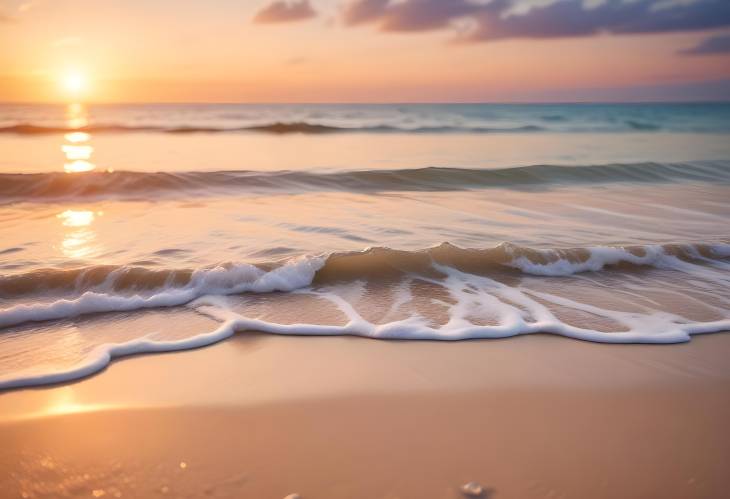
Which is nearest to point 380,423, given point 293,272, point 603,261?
point 293,272

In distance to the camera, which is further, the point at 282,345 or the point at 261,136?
the point at 261,136

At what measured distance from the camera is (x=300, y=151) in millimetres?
15641

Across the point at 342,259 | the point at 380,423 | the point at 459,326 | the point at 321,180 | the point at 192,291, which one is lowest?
the point at 380,423

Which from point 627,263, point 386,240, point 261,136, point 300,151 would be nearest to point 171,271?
point 386,240

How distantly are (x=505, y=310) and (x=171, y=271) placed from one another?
2653mm

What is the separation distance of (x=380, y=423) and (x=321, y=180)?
25.9 feet

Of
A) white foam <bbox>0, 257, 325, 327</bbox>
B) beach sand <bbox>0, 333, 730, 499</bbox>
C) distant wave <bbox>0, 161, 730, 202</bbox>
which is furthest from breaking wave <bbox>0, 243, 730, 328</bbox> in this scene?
distant wave <bbox>0, 161, 730, 202</bbox>

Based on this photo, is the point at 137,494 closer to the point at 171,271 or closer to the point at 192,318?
the point at 192,318

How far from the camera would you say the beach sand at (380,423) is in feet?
6.83

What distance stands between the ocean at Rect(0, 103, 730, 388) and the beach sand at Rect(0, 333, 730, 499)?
0.28 m

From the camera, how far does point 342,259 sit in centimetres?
484

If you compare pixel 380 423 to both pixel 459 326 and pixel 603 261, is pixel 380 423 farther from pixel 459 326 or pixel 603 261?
pixel 603 261

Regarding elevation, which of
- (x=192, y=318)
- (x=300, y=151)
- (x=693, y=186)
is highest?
(x=300, y=151)

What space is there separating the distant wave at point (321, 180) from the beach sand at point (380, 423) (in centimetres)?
615
